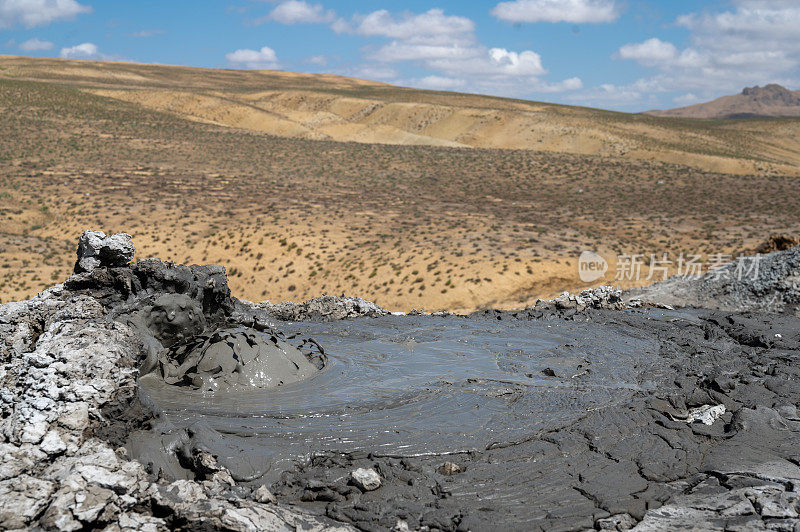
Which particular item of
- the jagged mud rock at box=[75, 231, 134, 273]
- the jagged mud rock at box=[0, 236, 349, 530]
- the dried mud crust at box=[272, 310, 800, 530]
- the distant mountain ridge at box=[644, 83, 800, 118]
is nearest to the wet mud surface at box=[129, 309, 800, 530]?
the dried mud crust at box=[272, 310, 800, 530]

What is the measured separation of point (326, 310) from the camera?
37.1 feet

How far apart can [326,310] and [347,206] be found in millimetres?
15692

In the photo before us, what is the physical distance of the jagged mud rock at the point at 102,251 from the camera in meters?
7.79

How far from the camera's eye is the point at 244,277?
63.7 feet

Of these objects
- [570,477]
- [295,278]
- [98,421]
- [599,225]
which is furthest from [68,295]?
[599,225]

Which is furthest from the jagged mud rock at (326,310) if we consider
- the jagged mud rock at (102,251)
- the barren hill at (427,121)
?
the barren hill at (427,121)

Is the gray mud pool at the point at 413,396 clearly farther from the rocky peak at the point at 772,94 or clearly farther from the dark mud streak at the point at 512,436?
the rocky peak at the point at 772,94

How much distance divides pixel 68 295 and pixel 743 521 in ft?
23.5

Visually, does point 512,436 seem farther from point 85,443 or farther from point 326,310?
point 326,310

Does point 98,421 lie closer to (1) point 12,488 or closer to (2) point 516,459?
(1) point 12,488

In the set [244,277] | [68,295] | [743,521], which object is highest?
[68,295]

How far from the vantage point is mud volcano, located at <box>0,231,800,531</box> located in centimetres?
479

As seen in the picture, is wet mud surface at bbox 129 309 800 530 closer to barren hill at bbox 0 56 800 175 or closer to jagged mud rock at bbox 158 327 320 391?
jagged mud rock at bbox 158 327 320 391

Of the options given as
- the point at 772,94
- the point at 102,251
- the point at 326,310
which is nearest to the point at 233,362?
the point at 102,251
